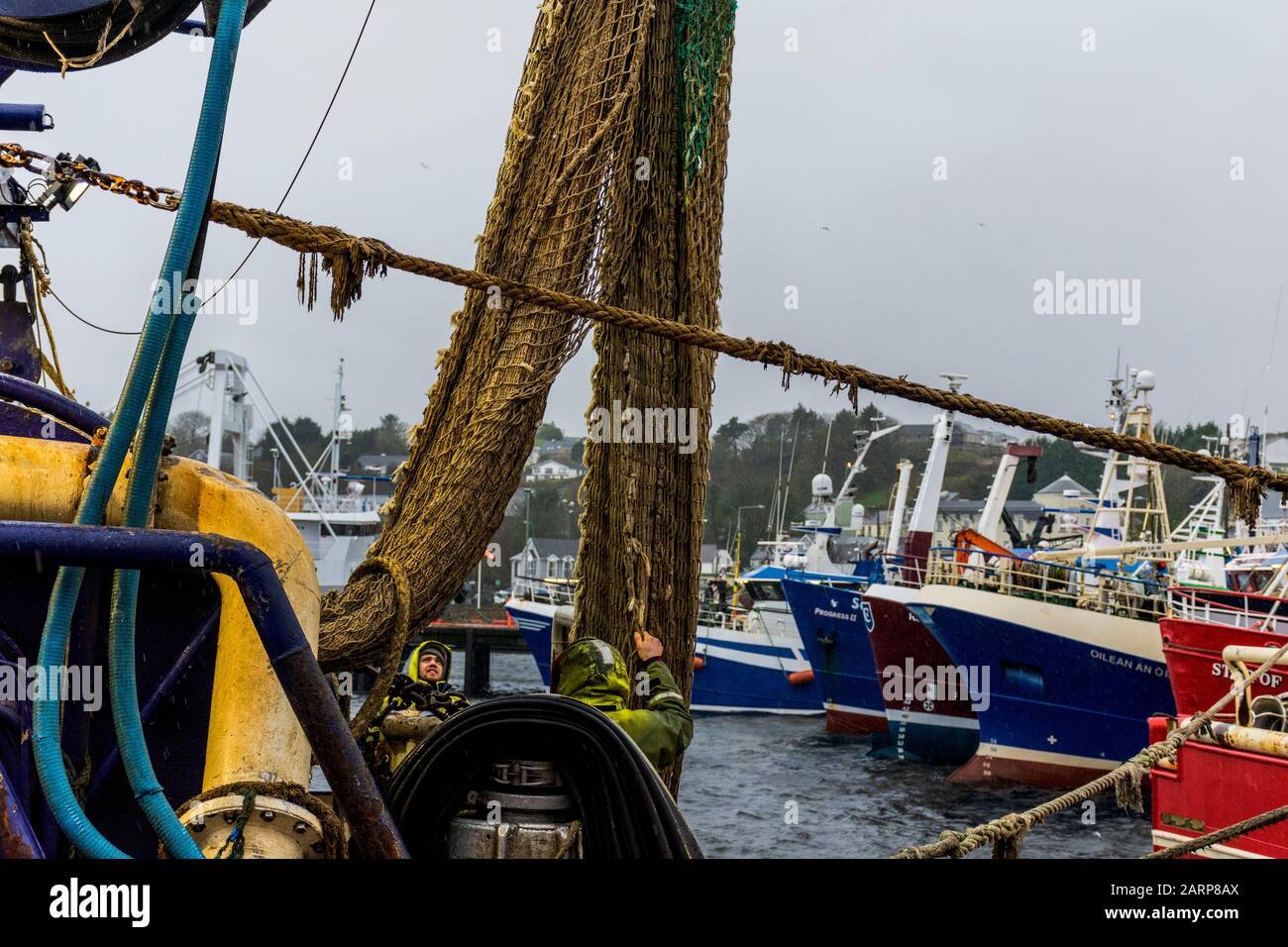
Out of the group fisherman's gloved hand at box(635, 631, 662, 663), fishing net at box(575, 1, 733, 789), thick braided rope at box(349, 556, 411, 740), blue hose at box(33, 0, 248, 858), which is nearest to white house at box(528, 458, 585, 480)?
fishing net at box(575, 1, 733, 789)

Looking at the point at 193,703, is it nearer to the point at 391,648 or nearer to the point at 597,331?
the point at 391,648

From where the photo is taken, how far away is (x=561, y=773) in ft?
12.7

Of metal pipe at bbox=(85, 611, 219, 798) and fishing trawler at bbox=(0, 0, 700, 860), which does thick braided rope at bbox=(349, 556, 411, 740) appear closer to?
fishing trawler at bbox=(0, 0, 700, 860)

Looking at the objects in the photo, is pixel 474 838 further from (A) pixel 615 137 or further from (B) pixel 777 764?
(B) pixel 777 764

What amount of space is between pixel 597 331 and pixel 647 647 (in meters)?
1.44

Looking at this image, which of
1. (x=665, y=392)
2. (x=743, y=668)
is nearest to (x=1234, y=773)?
(x=665, y=392)

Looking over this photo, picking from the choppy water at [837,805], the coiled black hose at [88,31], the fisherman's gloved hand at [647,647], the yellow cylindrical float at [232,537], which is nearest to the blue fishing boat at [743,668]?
the choppy water at [837,805]

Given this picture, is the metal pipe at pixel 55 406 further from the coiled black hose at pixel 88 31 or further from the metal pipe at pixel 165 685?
the coiled black hose at pixel 88 31

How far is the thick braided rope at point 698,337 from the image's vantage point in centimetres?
362

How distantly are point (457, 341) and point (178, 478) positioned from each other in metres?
1.81

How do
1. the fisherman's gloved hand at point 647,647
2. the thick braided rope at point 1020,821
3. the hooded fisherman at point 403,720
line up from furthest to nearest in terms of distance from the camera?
1. the hooded fisherman at point 403,720
2. the fisherman's gloved hand at point 647,647
3. the thick braided rope at point 1020,821

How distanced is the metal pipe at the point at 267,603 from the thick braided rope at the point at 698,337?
3.65ft

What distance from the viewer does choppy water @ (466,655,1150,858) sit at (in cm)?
2116

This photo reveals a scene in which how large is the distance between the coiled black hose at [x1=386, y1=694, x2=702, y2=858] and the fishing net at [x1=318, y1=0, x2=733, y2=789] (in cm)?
80
